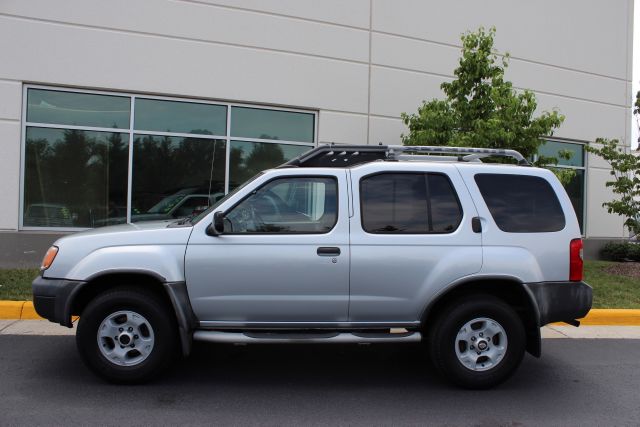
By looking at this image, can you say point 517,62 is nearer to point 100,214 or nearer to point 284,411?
point 100,214

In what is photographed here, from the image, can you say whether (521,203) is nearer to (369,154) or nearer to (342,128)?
(369,154)

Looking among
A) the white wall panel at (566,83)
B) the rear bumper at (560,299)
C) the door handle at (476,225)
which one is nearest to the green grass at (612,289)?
the rear bumper at (560,299)

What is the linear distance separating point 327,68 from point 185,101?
3066mm

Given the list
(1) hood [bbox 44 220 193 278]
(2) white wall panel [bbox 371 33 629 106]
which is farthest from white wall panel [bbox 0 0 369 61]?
(1) hood [bbox 44 220 193 278]

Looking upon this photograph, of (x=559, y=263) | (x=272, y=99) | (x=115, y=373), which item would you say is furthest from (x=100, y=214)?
(x=559, y=263)

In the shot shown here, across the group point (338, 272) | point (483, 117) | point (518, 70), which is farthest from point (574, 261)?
point (518, 70)

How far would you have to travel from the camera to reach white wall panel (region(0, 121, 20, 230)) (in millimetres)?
9461

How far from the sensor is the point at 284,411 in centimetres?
399

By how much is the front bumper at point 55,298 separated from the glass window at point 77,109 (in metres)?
6.42

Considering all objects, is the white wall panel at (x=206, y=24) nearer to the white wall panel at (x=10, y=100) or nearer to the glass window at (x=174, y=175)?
the white wall panel at (x=10, y=100)

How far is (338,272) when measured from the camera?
4367mm

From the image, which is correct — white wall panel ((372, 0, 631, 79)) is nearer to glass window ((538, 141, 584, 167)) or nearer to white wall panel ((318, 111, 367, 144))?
glass window ((538, 141, 584, 167))

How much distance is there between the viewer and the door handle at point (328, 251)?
14.3 feet

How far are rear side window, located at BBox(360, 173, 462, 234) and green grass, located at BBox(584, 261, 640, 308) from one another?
14.5ft
